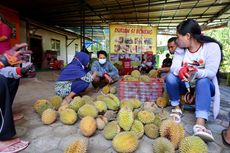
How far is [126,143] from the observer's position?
4.53 ft

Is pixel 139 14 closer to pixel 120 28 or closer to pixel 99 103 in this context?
pixel 120 28

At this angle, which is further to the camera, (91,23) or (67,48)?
(67,48)

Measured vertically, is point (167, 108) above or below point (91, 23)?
below

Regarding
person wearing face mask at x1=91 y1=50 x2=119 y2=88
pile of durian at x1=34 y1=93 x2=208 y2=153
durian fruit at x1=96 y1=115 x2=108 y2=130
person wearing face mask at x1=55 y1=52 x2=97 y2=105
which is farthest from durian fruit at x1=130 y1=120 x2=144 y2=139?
person wearing face mask at x1=91 y1=50 x2=119 y2=88

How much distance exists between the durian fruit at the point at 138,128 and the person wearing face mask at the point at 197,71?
41 cm

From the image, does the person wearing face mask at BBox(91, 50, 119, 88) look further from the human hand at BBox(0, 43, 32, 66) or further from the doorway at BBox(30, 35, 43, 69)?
the doorway at BBox(30, 35, 43, 69)

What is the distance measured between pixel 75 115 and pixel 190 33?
50.9 inches

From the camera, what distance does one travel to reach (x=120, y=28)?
700 centimetres

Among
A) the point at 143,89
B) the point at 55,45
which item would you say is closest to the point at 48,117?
the point at 143,89

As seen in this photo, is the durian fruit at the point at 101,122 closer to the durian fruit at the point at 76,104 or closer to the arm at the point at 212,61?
the durian fruit at the point at 76,104

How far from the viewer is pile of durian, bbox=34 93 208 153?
133 cm

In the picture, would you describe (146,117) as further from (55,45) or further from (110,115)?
(55,45)

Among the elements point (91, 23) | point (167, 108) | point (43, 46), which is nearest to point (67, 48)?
point (43, 46)

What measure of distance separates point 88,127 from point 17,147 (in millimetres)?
522
